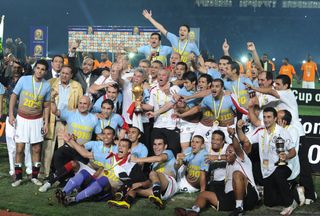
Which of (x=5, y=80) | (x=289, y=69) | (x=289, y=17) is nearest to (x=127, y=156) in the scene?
(x=5, y=80)

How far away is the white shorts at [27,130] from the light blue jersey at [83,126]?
1.76ft

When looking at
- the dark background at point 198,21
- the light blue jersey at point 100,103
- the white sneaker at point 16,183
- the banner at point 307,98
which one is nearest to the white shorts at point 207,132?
the light blue jersey at point 100,103

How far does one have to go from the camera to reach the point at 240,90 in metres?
9.11

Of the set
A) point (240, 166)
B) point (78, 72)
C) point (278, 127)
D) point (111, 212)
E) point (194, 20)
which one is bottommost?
point (111, 212)

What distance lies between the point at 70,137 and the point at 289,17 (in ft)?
151

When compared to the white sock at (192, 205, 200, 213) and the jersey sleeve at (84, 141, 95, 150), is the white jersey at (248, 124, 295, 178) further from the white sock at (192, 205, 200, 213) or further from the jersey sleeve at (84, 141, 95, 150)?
the jersey sleeve at (84, 141, 95, 150)

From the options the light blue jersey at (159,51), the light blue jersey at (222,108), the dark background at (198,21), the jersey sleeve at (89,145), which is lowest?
the jersey sleeve at (89,145)

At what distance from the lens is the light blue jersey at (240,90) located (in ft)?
29.6

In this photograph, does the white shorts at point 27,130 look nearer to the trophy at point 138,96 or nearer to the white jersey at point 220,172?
the trophy at point 138,96

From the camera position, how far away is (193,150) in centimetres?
848

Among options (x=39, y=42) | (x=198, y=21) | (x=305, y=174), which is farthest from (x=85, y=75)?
(x=198, y=21)

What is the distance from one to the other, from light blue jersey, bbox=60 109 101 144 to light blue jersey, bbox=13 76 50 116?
56 cm

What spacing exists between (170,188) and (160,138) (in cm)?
78

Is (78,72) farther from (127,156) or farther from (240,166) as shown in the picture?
(240,166)
